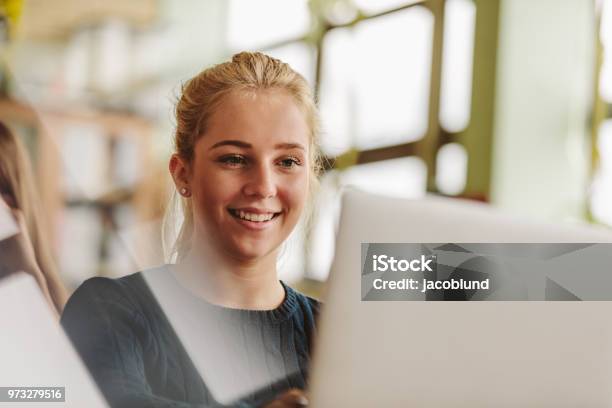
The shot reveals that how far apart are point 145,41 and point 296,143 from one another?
5.84 feet

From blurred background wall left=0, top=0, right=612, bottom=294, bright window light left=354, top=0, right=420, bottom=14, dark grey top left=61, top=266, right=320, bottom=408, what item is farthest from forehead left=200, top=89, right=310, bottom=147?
bright window light left=354, top=0, right=420, bottom=14

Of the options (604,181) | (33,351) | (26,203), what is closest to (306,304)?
(33,351)

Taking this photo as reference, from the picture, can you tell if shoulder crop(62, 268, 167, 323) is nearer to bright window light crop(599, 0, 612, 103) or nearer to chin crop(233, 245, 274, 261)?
chin crop(233, 245, 274, 261)

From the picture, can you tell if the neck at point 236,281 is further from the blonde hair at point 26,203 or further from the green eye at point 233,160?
the blonde hair at point 26,203

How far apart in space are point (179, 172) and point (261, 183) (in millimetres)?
233

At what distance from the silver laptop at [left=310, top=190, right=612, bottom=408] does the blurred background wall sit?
1443 mm

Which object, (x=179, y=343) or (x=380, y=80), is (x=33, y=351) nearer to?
(x=179, y=343)

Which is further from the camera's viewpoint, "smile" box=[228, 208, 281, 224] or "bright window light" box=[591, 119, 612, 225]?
"bright window light" box=[591, 119, 612, 225]

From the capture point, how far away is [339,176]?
292 cm

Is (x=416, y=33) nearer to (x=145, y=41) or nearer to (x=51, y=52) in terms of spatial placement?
(x=145, y=41)

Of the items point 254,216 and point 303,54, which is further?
point 303,54

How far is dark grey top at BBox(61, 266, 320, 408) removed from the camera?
131 cm

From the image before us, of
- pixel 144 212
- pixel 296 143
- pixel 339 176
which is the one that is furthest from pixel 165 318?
pixel 339 176

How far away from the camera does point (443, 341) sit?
2.74 ft
